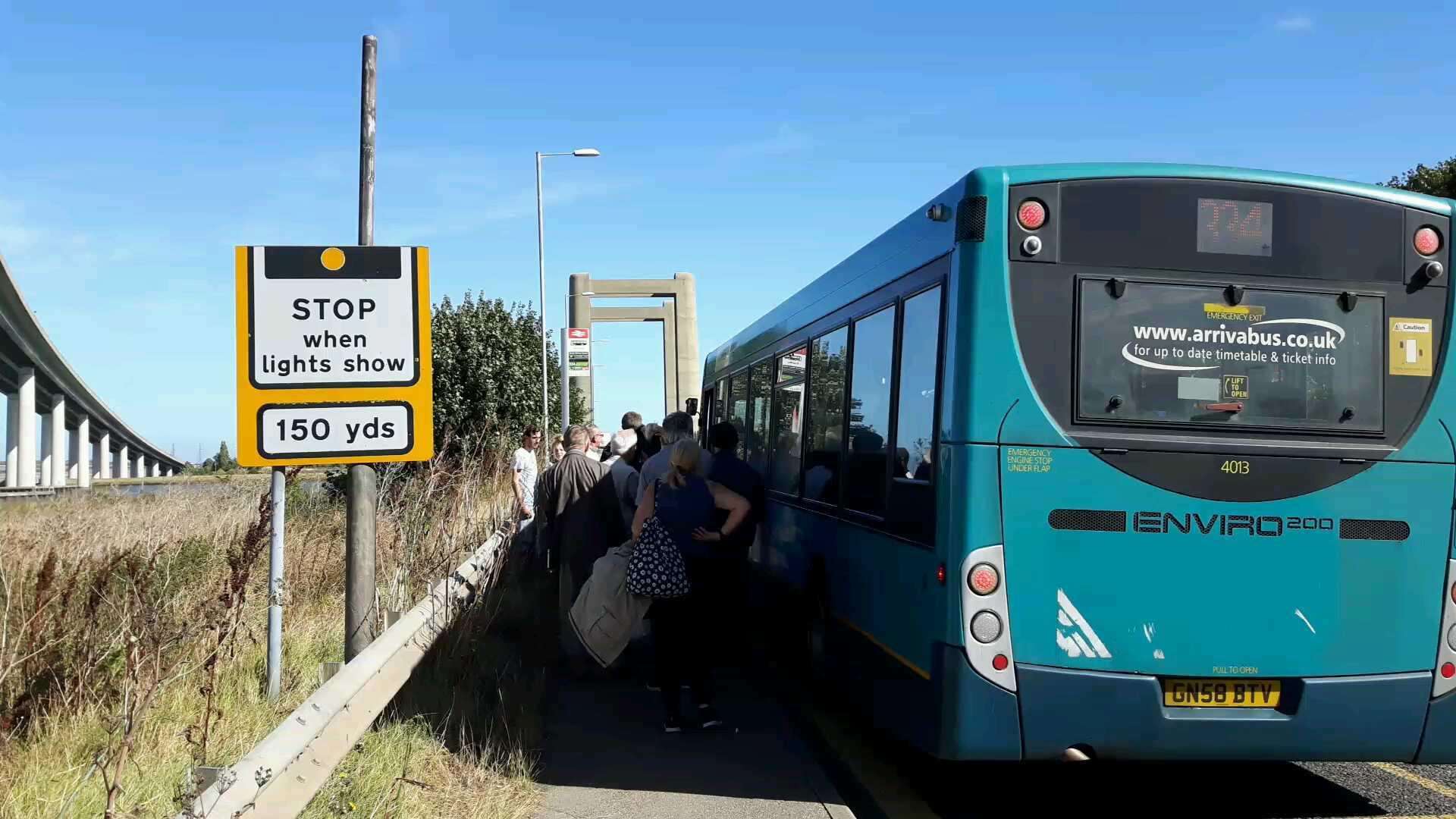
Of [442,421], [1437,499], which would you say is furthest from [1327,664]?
A: [442,421]

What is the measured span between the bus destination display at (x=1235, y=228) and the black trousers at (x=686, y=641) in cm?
366

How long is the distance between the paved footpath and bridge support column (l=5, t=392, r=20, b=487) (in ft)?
183

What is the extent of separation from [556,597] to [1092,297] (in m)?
8.27

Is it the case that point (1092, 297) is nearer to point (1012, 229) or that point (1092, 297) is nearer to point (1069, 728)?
point (1012, 229)

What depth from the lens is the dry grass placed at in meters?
4.85

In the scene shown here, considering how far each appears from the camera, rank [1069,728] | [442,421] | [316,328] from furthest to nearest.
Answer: [442,421] < [316,328] < [1069,728]

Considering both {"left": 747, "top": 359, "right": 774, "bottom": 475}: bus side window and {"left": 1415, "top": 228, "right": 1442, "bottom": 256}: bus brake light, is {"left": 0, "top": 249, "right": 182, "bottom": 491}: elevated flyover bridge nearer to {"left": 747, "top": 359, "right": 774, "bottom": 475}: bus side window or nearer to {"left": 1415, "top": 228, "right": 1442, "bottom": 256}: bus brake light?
{"left": 747, "top": 359, "right": 774, "bottom": 475}: bus side window

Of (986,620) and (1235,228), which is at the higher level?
(1235,228)

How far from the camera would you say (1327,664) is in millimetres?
5504

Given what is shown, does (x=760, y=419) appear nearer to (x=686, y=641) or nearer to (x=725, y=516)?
(x=725, y=516)

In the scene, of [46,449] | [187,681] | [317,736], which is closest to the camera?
[317,736]

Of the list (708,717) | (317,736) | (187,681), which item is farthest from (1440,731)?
(187,681)

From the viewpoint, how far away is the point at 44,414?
65.2 metres

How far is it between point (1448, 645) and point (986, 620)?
2.15 metres
